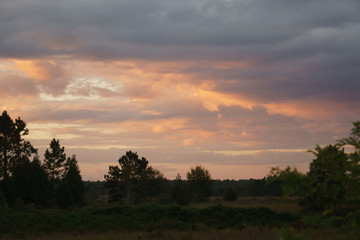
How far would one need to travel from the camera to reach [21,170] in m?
68.4

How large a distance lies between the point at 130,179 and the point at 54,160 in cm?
1575

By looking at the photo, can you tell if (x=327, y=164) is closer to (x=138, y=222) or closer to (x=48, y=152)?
(x=138, y=222)

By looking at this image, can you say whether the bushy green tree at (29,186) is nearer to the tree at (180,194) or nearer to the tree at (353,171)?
the tree at (180,194)

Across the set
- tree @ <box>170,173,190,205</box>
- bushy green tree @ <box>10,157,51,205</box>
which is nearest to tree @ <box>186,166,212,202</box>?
tree @ <box>170,173,190,205</box>

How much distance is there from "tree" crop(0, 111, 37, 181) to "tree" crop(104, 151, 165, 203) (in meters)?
19.8

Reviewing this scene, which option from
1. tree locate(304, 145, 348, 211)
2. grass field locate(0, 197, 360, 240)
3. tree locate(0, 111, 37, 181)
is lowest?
grass field locate(0, 197, 360, 240)

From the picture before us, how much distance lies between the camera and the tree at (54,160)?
80.7 m

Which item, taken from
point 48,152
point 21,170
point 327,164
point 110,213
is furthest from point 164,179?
point 327,164

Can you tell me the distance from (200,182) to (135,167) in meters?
17.3

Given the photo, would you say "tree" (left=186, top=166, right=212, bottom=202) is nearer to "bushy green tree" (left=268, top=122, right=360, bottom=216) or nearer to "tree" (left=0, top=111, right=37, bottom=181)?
"tree" (left=0, top=111, right=37, bottom=181)

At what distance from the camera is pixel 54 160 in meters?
81.4

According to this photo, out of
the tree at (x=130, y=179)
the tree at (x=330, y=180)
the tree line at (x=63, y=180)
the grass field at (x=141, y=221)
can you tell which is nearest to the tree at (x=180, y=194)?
the tree line at (x=63, y=180)

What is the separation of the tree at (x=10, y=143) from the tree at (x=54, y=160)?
A: 18.4 feet

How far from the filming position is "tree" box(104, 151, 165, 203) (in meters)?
87.1
